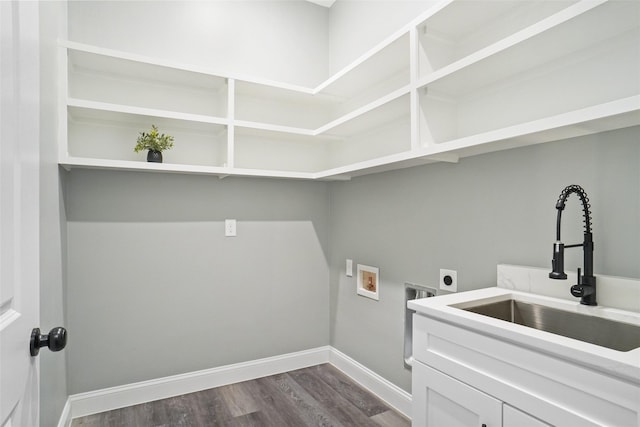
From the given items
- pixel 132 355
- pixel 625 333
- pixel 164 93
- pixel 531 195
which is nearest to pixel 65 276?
pixel 132 355

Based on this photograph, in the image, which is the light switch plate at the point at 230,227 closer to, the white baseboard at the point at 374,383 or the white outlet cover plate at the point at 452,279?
the white baseboard at the point at 374,383

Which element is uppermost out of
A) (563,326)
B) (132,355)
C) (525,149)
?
(525,149)

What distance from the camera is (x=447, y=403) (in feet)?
4.04

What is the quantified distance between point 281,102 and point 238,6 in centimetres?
74

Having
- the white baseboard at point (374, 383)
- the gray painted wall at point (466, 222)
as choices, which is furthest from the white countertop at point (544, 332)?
the white baseboard at point (374, 383)

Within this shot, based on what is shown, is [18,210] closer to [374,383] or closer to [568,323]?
[568,323]

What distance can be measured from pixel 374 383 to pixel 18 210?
2.24m

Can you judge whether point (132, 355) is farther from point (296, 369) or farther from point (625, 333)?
point (625, 333)

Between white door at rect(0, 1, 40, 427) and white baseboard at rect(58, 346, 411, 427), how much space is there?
148 centimetres

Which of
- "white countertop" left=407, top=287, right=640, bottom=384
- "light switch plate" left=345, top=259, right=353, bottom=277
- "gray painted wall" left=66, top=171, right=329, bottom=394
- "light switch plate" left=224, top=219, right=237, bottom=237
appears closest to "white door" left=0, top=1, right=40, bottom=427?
"white countertop" left=407, top=287, right=640, bottom=384

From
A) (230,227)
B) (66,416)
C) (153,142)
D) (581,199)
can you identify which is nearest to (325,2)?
(153,142)

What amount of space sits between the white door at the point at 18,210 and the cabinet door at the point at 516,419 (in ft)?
3.93

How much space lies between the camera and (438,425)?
1.27 meters

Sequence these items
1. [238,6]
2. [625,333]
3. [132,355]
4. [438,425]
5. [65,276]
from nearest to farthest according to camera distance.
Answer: [625,333]
[438,425]
[65,276]
[132,355]
[238,6]
